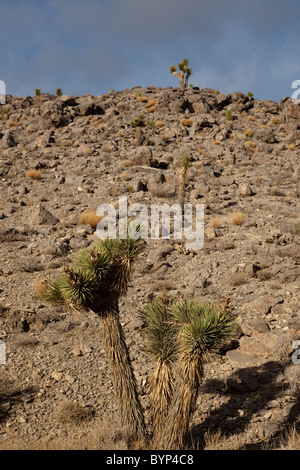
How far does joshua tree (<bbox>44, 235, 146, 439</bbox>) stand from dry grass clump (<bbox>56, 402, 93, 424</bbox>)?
1.30m

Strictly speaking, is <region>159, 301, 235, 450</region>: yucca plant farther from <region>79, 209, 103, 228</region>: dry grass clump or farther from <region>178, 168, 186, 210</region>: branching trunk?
<region>178, 168, 186, 210</region>: branching trunk

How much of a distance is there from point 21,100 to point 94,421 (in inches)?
1506

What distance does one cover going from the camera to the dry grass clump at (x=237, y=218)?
16.2 m

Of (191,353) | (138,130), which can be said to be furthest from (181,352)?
(138,130)

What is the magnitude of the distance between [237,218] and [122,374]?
36.5 ft

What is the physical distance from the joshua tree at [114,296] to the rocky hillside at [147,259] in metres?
0.60

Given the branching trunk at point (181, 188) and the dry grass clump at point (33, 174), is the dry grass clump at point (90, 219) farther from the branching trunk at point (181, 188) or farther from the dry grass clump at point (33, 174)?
the dry grass clump at point (33, 174)

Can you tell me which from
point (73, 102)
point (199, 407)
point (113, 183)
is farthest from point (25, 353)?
point (73, 102)

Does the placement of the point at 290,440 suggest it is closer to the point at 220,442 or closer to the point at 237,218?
the point at 220,442

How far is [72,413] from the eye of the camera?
7.26 metres

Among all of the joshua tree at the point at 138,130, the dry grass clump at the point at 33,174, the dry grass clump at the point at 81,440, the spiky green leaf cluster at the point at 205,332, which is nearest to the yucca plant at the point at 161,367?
the spiky green leaf cluster at the point at 205,332

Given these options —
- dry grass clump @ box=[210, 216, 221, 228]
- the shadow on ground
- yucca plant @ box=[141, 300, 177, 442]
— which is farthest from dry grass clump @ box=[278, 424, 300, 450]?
dry grass clump @ box=[210, 216, 221, 228]

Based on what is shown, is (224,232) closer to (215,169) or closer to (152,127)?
(215,169)
